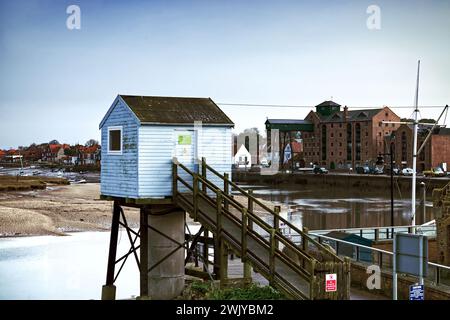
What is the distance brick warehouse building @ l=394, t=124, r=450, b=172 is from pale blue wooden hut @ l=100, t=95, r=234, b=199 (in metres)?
42.2

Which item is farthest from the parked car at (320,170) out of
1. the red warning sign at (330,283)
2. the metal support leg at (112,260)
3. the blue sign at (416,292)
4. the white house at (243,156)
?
the blue sign at (416,292)

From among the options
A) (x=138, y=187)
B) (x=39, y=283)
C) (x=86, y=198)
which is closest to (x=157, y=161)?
(x=138, y=187)

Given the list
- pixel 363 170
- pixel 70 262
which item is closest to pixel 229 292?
pixel 70 262

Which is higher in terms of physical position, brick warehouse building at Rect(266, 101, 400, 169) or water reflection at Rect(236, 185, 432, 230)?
brick warehouse building at Rect(266, 101, 400, 169)

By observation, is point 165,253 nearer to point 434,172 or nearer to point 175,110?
point 175,110

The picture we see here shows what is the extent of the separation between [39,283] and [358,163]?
7190 cm

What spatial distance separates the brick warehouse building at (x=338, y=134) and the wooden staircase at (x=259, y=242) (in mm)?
67318

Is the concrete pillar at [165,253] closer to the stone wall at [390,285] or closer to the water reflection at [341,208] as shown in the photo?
the stone wall at [390,285]

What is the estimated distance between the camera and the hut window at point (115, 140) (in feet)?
52.9

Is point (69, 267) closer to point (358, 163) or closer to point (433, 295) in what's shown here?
point (433, 295)

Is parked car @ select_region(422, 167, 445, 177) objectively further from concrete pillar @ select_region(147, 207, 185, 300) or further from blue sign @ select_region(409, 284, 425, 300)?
blue sign @ select_region(409, 284, 425, 300)

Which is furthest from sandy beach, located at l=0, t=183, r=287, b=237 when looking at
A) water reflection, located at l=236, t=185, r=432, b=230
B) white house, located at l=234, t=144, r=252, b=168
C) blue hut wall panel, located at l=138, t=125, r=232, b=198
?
blue hut wall panel, located at l=138, t=125, r=232, b=198

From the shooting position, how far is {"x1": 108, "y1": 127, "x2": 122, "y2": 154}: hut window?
52.9 feet

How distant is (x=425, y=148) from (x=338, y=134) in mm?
31637
